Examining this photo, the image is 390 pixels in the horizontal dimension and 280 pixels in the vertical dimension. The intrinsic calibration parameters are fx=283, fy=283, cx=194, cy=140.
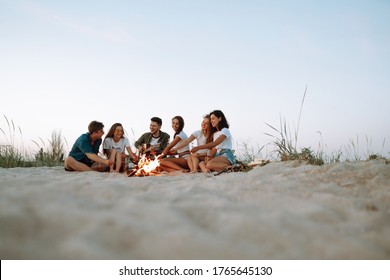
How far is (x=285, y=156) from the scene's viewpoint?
4.71 metres

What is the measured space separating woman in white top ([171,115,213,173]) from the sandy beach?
9.66ft

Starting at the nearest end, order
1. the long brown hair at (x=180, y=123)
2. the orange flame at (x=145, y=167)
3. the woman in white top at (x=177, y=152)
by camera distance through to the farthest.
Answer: the orange flame at (x=145, y=167)
the woman in white top at (x=177, y=152)
the long brown hair at (x=180, y=123)

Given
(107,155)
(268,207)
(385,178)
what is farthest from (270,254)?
(107,155)

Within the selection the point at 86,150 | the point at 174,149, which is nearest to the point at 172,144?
the point at 174,149

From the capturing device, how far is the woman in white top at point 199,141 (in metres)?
4.85

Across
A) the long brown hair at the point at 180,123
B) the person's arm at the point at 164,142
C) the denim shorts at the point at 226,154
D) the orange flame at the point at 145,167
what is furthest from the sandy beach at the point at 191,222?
the person's arm at the point at 164,142

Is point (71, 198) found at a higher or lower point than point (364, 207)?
higher

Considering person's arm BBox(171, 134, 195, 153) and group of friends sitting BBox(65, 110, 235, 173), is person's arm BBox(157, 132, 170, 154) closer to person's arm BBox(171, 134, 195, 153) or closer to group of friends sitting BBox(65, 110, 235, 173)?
group of friends sitting BBox(65, 110, 235, 173)

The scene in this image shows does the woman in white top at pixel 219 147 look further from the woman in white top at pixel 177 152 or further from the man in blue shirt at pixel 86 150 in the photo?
the man in blue shirt at pixel 86 150

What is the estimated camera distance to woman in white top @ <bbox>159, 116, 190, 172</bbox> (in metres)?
5.05

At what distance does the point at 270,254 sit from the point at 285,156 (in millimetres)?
3792

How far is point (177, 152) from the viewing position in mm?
5531

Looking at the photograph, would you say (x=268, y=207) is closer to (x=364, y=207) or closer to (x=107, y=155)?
(x=364, y=207)

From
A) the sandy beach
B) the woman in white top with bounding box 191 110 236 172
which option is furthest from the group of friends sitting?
the sandy beach
